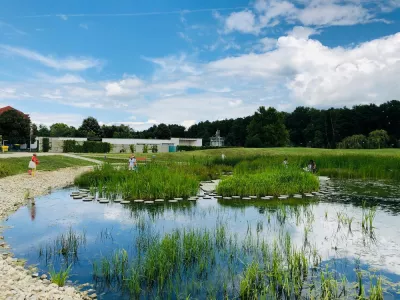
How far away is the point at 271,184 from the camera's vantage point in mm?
14352

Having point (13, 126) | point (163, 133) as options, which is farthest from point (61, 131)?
point (13, 126)

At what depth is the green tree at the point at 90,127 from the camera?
246ft

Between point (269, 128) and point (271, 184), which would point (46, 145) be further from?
point (271, 184)

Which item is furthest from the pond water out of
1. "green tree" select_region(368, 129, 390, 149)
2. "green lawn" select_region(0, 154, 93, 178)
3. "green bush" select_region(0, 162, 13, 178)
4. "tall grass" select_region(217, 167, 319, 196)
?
"green tree" select_region(368, 129, 390, 149)

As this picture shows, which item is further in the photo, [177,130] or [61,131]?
[177,130]

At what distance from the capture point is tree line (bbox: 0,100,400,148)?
56.2 metres

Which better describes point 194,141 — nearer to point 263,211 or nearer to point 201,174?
point 201,174

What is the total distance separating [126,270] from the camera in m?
5.94

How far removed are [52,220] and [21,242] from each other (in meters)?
2.07

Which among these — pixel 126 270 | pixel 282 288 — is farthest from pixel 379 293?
pixel 126 270

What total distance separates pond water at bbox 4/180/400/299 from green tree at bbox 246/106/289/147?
52.5 metres

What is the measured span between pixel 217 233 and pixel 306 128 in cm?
7807

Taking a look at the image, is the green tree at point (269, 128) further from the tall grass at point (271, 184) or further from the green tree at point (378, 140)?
the tall grass at point (271, 184)

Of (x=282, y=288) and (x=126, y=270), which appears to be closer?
(x=282, y=288)
